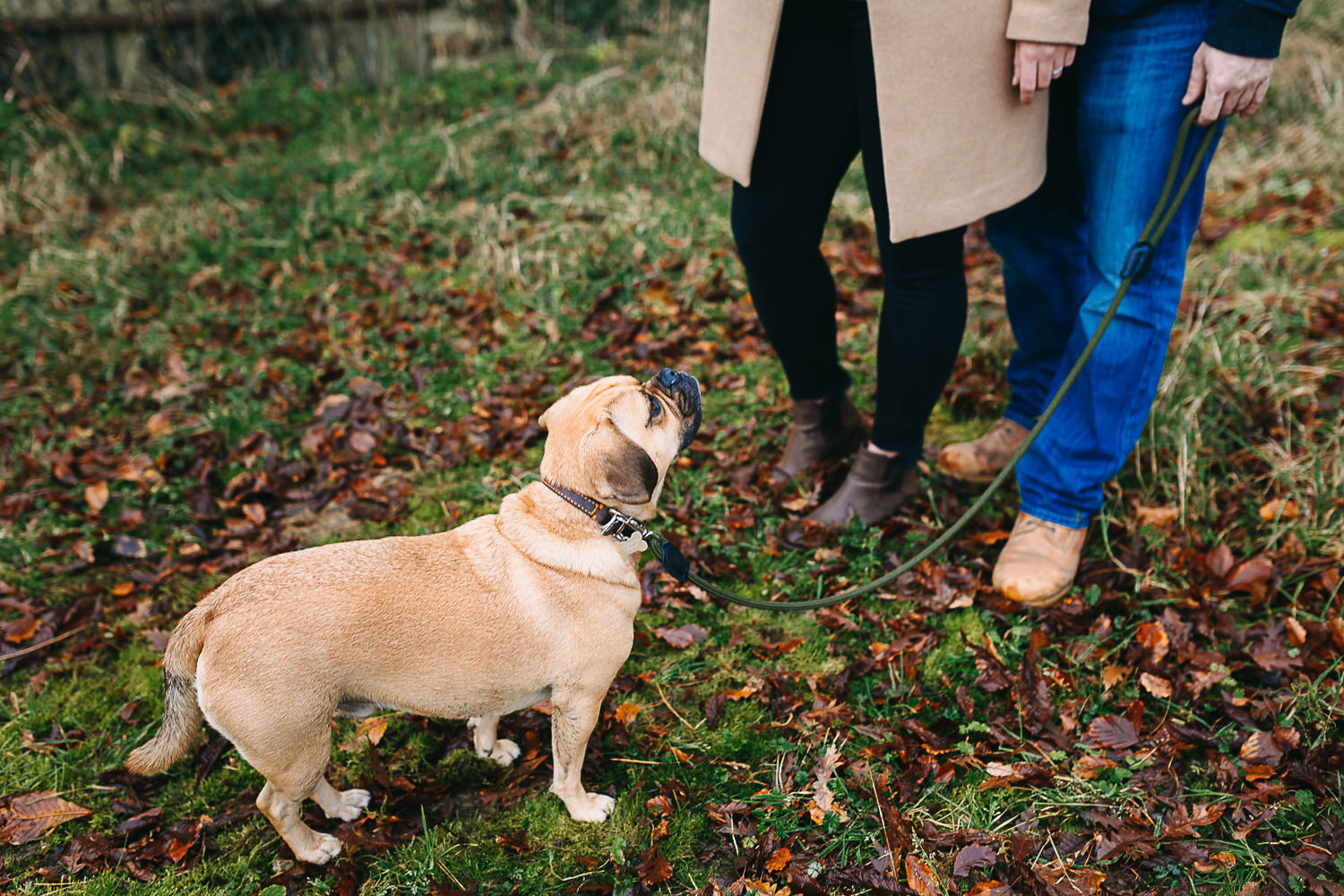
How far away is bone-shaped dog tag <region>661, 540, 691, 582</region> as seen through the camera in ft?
9.06

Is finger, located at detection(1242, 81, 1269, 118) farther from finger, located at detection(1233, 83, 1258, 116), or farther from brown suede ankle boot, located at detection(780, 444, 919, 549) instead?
brown suede ankle boot, located at detection(780, 444, 919, 549)

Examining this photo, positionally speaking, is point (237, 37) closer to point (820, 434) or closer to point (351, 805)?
point (820, 434)

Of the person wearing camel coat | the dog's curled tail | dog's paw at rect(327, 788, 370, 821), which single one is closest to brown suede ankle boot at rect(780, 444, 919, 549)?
the person wearing camel coat

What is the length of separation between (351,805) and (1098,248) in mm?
3498

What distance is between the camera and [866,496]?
386cm

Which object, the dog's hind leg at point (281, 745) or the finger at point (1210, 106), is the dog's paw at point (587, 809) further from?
the finger at point (1210, 106)

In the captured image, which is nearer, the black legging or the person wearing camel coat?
the person wearing camel coat

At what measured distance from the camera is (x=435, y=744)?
3225 millimetres

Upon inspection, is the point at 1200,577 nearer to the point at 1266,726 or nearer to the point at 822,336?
the point at 1266,726

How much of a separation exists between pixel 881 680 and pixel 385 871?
1.96m

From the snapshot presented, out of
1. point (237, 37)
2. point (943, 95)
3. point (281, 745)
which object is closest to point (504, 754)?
point (281, 745)

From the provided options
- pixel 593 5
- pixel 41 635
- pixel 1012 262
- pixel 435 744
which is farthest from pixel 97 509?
pixel 593 5

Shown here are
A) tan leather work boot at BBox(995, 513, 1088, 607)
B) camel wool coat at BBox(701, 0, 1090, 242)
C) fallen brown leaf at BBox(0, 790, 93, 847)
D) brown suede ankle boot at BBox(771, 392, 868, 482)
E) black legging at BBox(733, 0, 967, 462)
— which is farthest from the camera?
brown suede ankle boot at BBox(771, 392, 868, 482)

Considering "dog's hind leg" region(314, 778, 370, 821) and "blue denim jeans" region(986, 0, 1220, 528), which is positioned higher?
"blue denim jeans" region(986, 0, 1220, 528)
